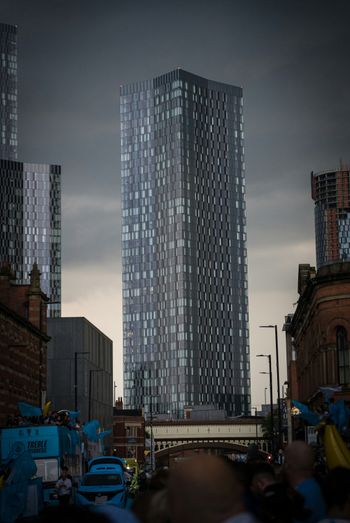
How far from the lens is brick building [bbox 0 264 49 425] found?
7431 cm

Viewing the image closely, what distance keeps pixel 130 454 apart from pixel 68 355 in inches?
2612

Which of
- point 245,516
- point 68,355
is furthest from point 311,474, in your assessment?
point 68,355

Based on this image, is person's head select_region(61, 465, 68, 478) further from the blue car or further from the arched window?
the arched window

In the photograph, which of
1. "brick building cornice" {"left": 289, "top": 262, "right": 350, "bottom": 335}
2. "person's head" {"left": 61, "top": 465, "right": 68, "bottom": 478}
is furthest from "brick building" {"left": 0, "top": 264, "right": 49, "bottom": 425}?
"person's head" {"left": 61, "top": 465, "right": 68, "bottom": 478}

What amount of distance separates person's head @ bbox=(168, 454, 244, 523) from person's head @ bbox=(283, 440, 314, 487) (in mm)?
4391

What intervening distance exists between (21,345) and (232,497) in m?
69.6

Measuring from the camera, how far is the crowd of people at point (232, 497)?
6309mm

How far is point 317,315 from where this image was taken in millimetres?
71188

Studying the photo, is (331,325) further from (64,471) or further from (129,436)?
(129,436)

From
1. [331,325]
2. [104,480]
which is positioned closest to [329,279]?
[331,325]

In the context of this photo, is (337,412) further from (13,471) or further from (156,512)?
(156,512)

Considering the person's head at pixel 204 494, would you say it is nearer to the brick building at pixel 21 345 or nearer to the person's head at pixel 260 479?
the person's head at pixel 260 479

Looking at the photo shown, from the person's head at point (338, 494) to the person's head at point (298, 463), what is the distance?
31.5 inches

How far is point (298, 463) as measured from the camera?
35.6 ft
